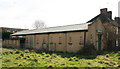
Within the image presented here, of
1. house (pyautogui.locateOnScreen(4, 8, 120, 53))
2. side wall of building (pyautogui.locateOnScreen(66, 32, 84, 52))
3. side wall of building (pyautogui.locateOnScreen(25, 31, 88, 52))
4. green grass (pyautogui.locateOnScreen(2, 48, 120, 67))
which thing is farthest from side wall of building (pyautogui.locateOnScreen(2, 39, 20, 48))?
green grass (pyautogui.locateOnScreen(2, 48, 120, 67))

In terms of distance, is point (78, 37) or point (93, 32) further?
point (93, 32)

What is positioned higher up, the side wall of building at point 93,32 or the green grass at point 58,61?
the side wall of building at point 93,32

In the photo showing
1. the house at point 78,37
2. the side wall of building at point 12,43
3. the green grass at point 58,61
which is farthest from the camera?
the side wall of building at point 12,43

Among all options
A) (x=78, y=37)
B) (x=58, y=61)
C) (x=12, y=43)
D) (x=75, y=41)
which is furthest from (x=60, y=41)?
(x=12, y=43)

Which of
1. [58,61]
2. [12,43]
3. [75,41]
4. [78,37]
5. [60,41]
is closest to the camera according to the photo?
[58,61]

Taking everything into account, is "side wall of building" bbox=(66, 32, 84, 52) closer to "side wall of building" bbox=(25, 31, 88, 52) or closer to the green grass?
"side wall of building" bbox=(25, 31, 88, 52)

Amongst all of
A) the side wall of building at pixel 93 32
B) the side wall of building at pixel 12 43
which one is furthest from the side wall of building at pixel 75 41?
the side wall of building at pixel 12 43

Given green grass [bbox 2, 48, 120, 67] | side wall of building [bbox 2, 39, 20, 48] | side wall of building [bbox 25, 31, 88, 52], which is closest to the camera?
green grass [bbox 2, 48, 120, 67]

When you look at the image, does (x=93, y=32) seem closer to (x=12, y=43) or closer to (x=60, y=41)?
(x=60, y=41)

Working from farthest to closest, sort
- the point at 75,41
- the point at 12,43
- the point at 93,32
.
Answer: the point at 12,43 → the point at 93,32 → the point at 75,41

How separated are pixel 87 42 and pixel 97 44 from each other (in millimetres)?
3422

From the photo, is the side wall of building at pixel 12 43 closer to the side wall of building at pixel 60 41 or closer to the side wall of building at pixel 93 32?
the side wall of building at pixel 60 41

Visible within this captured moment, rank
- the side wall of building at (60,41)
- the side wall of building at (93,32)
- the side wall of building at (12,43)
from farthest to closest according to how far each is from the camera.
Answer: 1. the side wall of building at (12,43)
2. the side wall of building at (60,41)
3. the side wall of building at (93,32)

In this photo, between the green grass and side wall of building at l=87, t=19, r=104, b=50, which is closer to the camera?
the green grass
